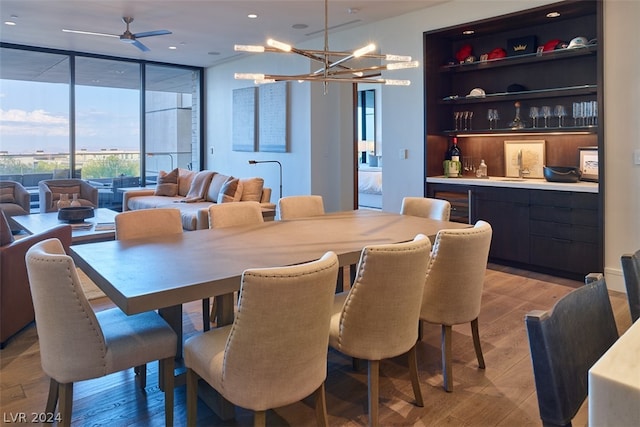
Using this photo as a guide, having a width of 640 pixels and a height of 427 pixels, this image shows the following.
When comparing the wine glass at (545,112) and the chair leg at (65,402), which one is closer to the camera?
the chair leg at (65,402)

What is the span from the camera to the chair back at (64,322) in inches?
69.2

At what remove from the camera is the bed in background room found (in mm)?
8692

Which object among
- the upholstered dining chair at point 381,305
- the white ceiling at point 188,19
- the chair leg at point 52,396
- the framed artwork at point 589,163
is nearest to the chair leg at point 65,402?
the chair leg at point 52,396

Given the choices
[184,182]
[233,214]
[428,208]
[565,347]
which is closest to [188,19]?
[184,182]

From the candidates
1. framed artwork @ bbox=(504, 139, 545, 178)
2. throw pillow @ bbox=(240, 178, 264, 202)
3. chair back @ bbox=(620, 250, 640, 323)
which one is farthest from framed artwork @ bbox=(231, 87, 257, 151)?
chair back @ bbox=(620, 250, 640, 323)

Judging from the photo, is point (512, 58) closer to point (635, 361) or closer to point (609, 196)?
point (609, 196)

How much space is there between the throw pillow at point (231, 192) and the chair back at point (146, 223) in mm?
2895

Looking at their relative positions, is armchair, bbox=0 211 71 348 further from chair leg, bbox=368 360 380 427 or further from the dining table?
chair leg, bbox=368 360 380 427

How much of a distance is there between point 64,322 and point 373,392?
129 cm

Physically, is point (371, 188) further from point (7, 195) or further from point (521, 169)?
point (7, 195)

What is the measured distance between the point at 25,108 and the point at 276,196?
170 inches

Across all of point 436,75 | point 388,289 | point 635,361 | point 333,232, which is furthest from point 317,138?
point 635,361

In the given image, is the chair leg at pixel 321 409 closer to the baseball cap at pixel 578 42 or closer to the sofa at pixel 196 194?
the sofa at pixel 196 194

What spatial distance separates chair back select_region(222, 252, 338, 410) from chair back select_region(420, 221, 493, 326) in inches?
33.2
